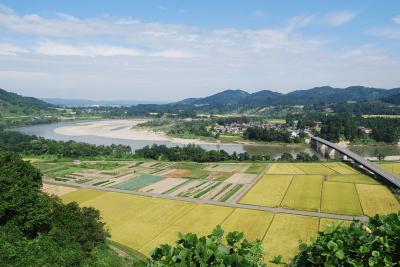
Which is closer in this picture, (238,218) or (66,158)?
(238,218)

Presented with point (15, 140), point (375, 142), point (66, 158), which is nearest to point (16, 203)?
point (66, 158)

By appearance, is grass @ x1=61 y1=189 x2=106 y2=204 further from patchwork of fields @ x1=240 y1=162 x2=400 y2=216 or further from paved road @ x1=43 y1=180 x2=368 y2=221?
patchwork of fields @ x1=240 y1=162 x2=400 y2=216

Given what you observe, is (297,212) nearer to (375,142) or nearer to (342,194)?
(342,194)

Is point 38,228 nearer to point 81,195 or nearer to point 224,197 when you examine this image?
point 81,195

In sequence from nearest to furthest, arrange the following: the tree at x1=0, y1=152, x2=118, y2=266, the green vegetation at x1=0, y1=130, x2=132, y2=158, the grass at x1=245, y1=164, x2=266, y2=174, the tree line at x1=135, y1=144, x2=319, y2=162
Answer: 1. the tree at x1=0, y1=152, x2=118, y2=266
2. the grass at x1=245, y1=164, x2=266, y2=174
3. the tree line at x1=135, y1=144, x2=319, y2=162
4. the green vegetation at x1=0, y1=130, x2=132, y2=158

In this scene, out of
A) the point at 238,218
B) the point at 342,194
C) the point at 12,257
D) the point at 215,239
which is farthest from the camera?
the point at 342,194

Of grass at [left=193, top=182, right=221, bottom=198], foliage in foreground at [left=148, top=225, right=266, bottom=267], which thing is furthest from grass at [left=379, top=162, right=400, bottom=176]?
foliage in foreground at [left=148, top=225, right=266, bottom=267]
